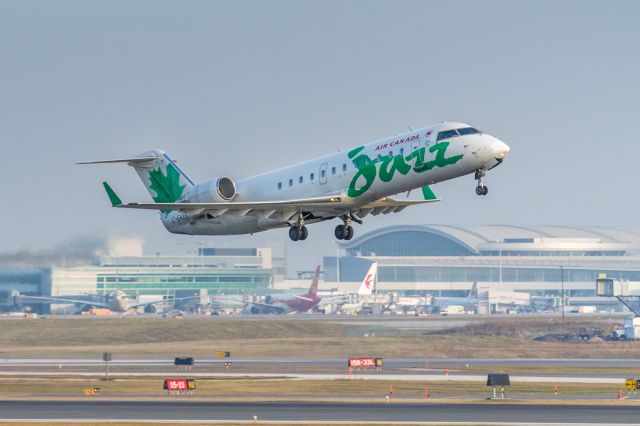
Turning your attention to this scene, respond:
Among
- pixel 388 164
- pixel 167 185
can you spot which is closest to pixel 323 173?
pixel 388 164

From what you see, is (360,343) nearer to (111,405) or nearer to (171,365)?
(171,365)

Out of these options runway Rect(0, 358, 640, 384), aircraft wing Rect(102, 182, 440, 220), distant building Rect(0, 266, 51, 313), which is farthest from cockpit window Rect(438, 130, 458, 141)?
distant building Rect(0, 266, 51, 313)

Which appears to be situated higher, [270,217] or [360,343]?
[270,217]

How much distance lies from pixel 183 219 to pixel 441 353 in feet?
175

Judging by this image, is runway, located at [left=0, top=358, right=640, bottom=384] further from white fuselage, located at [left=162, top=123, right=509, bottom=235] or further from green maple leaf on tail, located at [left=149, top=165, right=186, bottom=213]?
white fuselage, located at [left=162, top=123, right=509, bottom=235]

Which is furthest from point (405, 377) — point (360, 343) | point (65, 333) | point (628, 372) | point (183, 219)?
point (65, 333)

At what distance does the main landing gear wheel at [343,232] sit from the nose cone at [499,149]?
1048 centimetres

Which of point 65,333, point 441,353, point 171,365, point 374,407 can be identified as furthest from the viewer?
point 65,333

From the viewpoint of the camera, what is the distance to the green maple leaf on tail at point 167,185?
71938 millimetres

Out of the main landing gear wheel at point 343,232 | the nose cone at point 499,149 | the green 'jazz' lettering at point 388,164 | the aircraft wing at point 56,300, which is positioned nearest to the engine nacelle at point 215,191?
the main landing gear wheel at point 343,232

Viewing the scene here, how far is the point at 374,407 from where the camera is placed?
65.8 metres

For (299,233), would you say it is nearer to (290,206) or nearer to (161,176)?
(290,206)

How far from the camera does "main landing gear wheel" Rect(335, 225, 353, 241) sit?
209 ft

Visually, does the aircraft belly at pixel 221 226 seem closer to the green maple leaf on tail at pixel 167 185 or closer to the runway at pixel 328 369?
the green maple leaf on tail at pixel 167 185
